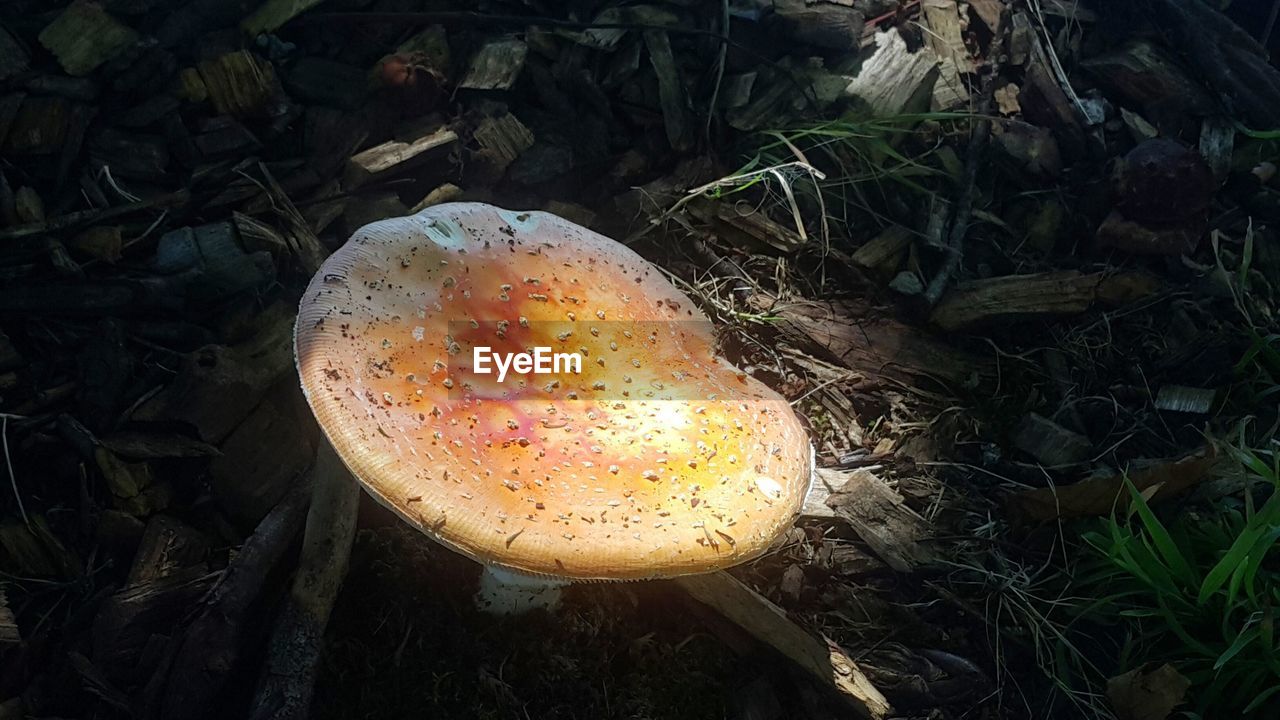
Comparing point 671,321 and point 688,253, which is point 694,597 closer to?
point 671,321

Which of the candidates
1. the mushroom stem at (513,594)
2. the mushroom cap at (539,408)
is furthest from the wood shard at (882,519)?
the mushroom stem at (513,594)

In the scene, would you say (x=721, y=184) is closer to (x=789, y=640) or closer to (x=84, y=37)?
(x=789, y=640)

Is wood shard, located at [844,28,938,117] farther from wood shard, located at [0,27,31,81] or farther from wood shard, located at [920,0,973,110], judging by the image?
wood shard, located at [0,27,31,81]

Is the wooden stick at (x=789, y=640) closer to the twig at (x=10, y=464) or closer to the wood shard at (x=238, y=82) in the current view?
the twig at (x=10, y=464)

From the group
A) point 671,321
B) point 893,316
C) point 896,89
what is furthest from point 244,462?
point 896,89

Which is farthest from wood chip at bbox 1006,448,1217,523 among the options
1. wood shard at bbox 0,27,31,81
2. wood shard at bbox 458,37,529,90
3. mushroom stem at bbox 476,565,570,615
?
wood shard at bbox 0,27,31,81

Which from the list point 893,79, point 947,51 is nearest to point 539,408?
point 893,79
